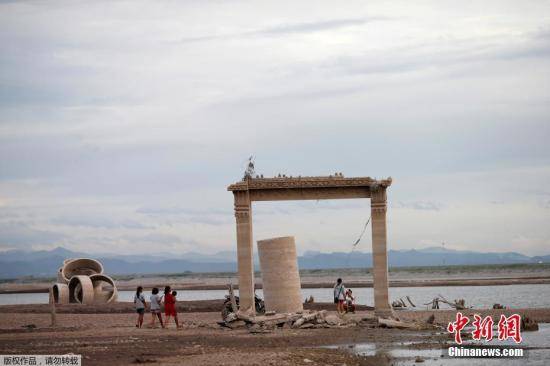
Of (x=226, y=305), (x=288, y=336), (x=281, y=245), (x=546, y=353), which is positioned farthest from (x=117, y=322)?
(x=546, y=353)

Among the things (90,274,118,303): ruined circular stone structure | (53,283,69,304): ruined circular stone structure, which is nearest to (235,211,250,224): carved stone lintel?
(90,274,118,303): ruined circular stone structure

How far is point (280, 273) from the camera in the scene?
3100cm

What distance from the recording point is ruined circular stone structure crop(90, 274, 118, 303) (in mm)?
48719

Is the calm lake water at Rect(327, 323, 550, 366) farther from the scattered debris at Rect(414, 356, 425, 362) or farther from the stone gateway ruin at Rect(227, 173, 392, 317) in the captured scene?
the stone gateway ruin at Rect(227, 173, 392, 317)

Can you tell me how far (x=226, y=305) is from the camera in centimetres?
3306

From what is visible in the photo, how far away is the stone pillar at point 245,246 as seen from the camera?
102 feet

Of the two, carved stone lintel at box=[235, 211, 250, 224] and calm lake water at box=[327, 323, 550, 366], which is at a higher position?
carved stone lintel at box=[235, 211, 250, 224]

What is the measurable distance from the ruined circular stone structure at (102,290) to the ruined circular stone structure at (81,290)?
776 mm

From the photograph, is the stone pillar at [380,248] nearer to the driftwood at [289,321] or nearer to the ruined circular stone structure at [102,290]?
the driftwood at [289,321]

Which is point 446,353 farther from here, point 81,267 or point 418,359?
point 81,267

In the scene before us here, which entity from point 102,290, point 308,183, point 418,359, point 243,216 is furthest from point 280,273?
point 102,290

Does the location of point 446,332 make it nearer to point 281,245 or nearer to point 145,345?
point 281,245

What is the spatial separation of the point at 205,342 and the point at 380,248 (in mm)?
8184

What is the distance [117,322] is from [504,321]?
13369mm
